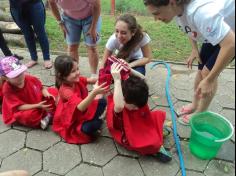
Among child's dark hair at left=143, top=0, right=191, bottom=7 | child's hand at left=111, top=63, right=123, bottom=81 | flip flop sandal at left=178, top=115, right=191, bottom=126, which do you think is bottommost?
flip flop sandal at left=178, top=115, right=191, bottom=126

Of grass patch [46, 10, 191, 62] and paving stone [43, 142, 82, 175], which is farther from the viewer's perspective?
grass patch [46, 10, 191, 62]

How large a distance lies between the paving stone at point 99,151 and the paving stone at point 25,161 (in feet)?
1.24

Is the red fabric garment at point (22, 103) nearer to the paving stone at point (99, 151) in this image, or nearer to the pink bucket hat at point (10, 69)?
the pink bucket hat at point (10, 69)

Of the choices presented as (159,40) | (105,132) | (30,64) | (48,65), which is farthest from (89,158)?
(159,40)

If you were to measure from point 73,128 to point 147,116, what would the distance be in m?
0.67

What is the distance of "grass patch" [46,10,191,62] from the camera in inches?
167

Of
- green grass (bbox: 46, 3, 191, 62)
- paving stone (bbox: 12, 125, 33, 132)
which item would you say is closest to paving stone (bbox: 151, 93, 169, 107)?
green grass (bbox: 46, 3, 191, 62)

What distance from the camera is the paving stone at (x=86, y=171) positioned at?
231 centimetres

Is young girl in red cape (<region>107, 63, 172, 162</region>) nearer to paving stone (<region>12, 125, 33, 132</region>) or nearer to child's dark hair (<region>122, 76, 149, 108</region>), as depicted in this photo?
child's dark hair (<region>122, 76, 149, 108</region>)

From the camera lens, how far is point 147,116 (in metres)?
2.45

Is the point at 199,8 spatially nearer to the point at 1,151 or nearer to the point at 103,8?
the point at 1,151

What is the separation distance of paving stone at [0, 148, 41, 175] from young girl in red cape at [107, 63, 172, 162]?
26.0 inches

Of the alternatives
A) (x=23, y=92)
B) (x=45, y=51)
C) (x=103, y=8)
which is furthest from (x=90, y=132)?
(x=103, y=8)

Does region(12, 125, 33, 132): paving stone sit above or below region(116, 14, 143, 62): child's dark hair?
below
